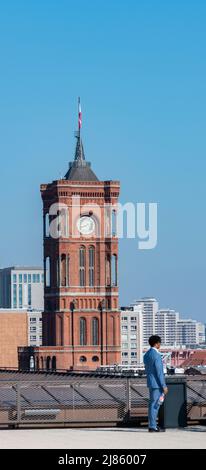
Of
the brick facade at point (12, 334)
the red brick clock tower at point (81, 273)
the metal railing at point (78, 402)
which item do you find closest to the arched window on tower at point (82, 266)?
the red brick clock tower at point (81, 273)

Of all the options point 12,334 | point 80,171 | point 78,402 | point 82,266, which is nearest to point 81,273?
point 82,266

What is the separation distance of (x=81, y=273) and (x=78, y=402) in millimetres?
119637

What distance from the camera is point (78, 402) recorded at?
28.2 meters

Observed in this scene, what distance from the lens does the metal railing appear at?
2720 centimetres

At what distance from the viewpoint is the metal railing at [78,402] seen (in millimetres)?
27203

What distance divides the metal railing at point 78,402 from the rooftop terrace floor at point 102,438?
903 mm

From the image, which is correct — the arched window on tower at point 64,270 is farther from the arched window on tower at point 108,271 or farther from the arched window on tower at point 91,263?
the arched window on tower at point 108,271

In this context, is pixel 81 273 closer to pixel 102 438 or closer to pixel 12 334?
pixel 12 334

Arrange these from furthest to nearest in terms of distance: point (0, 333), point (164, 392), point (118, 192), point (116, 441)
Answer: point (0, 333), point (118, 192), point (164, 392), point (116, 441)

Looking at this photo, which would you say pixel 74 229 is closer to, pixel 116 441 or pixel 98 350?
pixel 98 350

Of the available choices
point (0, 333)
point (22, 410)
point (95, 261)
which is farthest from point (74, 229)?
point (22, 410)
